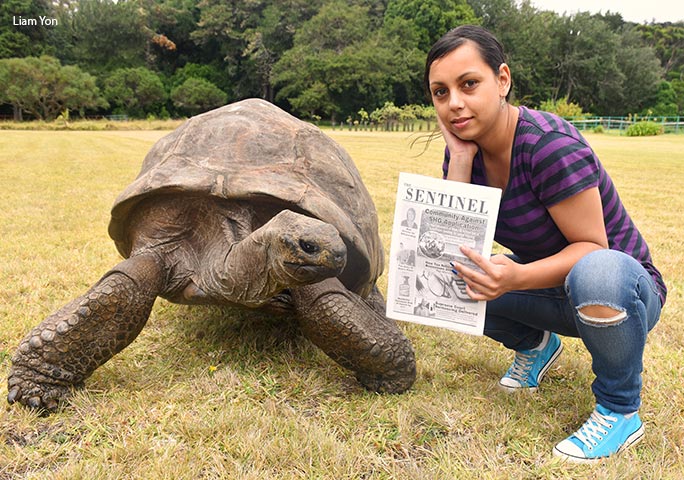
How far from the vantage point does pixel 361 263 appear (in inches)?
96.5

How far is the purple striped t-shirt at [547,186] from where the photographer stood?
1715 mm

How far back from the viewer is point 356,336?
204cm

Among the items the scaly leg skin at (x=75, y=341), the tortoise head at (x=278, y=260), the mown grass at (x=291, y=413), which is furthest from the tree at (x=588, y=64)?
the scaly leg skin at (x=75, y=341)

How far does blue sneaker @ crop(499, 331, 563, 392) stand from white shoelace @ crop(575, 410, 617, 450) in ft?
1.30

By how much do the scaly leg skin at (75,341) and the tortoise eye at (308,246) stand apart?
0.81 m

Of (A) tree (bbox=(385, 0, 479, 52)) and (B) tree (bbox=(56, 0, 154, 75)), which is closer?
(B) tree (bbox=(56, 0, 154, 75))

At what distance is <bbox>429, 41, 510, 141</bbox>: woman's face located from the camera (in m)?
1.73

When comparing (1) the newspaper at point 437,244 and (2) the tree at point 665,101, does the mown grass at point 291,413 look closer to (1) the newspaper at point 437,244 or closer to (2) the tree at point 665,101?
(1) the newspaper at point 437,244

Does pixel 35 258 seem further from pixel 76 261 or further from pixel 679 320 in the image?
pixel 679 320

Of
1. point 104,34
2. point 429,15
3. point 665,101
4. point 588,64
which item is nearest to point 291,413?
point 104,34

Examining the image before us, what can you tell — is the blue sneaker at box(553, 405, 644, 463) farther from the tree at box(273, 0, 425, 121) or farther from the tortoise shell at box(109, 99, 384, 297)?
the tree at box(273, 0, 425, 121)

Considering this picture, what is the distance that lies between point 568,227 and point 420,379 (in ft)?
2.98

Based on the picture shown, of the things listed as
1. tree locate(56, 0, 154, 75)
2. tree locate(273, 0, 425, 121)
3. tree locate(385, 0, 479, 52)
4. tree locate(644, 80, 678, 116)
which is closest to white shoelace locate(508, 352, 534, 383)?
tree locate(273, 0, 425, 121)

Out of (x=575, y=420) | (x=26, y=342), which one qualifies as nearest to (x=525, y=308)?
(x=575, y=420)
